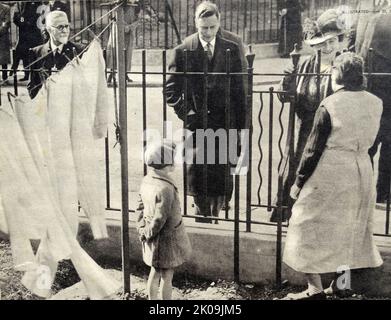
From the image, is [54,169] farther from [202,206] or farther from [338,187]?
[338,187]

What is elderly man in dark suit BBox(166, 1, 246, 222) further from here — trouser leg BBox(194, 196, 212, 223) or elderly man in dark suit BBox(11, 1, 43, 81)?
elderly man in dark suit BBox(11, 1, 43, 81)

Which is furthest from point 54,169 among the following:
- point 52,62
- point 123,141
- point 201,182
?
point 201,182

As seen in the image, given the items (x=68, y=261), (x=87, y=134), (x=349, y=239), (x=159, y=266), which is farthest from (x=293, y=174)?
(x=68, y=261)

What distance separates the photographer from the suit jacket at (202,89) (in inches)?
176

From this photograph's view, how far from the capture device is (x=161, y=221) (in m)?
3.63

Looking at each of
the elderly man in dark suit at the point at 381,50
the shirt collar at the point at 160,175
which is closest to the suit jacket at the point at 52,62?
the shirt collar at the point at 160,175

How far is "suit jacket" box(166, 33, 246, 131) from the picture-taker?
448 centimetres

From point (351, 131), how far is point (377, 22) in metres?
1.37

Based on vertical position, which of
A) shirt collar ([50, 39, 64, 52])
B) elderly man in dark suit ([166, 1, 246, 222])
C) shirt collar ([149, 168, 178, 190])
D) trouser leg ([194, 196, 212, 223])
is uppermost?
shirt collar ([50, 39, 64, 52])

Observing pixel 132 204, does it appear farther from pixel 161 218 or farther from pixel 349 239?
pixel 349 239

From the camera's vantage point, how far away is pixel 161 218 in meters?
Answer: 3.63

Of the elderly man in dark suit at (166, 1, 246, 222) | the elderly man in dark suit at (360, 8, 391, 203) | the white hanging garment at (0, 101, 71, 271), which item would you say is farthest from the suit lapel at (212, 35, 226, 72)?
the white hanging garment at (0, 101, 71, 271)
